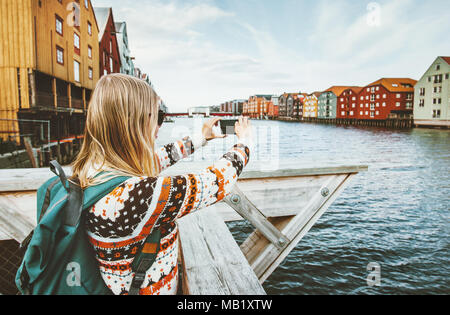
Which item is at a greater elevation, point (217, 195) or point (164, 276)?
point (217, 195)

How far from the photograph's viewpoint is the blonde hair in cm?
122

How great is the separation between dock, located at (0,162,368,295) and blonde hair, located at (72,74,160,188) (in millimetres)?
772

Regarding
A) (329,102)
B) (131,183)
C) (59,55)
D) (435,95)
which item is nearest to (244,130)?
(131,183)

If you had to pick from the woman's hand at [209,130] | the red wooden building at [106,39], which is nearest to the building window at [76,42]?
the red wooden building at [106,39]

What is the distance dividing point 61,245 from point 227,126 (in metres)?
1.22

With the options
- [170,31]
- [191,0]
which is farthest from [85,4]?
[191,0]

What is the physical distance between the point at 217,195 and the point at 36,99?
1947 centimetres

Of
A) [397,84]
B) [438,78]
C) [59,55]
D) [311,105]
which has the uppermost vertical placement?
[397,84]

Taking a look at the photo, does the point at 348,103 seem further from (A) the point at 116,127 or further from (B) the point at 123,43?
(A) the point at 116,127

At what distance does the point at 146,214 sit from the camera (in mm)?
1120

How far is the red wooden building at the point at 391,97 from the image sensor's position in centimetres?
7794

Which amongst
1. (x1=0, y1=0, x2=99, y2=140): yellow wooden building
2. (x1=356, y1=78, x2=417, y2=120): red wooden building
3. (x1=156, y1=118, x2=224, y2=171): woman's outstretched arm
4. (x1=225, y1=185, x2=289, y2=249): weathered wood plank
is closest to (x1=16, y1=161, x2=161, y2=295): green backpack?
(x1=156, y1=118, x2=224, y2=171): woman's outstretched arm
